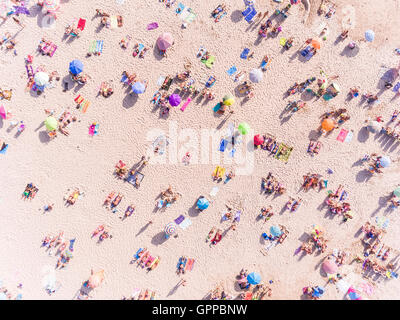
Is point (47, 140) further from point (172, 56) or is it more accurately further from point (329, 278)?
point (329, 278)

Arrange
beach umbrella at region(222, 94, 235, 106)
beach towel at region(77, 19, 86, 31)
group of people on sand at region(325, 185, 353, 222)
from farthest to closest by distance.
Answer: group of people on sand at region(325, 185, 353, 222) < beach towel at region(77, 19, 86, 31) < beach umbrella at region(222, 94, 235, 106)

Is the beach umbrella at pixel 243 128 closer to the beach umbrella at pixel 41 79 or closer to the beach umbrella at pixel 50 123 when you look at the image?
the beach umbrella at pixel 50 123

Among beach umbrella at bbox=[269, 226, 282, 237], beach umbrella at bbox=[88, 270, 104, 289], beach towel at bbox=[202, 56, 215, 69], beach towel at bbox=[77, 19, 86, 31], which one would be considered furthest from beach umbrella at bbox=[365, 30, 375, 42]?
beach umbrella at bbox=[88, 270, 104, 289]

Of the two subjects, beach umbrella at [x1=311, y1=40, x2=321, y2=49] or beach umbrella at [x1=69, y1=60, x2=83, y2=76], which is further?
beach umbrella at [x1=311, y1=40, x2=321, y2=49]

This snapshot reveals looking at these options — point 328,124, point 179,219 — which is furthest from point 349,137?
point 179,219

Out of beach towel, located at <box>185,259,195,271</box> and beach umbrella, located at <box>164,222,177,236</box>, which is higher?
beach umbrella, located at <box>164,222,177,236</box>

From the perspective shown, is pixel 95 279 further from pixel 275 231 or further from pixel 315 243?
pixel 315 243

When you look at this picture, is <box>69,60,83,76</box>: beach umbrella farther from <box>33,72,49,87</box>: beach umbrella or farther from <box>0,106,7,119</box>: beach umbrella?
<box>0,106,7,119</box>: beach umbrella
